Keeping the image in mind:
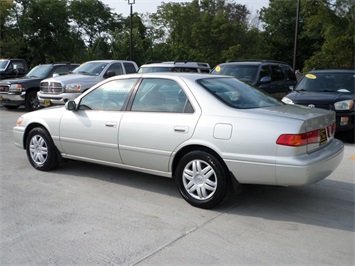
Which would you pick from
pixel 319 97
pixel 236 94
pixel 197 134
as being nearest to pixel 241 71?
pixel 319 97

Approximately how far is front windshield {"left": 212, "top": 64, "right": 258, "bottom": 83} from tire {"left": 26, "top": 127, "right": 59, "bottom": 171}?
241 inches

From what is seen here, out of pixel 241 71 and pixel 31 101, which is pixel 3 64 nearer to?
pixel 31 101

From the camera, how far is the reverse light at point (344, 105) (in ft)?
26.3

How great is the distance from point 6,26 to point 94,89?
2942cm

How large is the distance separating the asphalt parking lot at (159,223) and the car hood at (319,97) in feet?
9.49

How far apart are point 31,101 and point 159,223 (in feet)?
36.5

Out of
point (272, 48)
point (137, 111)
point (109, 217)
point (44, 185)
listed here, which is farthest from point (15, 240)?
point (272, 48)

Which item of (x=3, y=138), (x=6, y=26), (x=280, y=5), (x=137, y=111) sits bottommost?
(x=3, y=138)

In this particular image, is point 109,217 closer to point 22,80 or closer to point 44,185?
point 44,185

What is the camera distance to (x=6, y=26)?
1220 inches

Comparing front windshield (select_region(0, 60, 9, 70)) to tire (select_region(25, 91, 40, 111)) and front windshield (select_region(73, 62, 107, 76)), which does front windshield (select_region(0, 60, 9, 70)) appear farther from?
front windshield (select_region(73, 62, 107, 76))

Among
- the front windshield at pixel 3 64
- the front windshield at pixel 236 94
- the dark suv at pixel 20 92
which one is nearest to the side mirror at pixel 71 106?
the front windshield at pixel 236 94

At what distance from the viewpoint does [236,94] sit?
4695mm

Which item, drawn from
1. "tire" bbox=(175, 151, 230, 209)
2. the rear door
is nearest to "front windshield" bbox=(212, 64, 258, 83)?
the rear door
